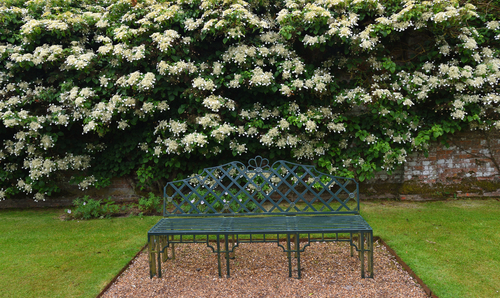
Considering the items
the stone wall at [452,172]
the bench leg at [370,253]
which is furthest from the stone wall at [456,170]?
the bench leg at [370,253]

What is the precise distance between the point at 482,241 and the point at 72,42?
6809 millimetres

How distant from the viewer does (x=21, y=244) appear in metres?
4.70

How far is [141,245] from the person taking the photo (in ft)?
14.7

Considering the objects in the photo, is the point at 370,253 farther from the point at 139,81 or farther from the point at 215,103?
the point at 139,81

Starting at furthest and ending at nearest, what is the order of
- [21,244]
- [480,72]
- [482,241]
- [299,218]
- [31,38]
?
[31,38]
[480,72]
[21,244]
[482,241]
[299,218]

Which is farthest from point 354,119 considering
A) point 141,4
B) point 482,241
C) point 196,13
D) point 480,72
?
point 141,4

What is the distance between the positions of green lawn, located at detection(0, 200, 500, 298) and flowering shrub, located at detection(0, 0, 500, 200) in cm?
96

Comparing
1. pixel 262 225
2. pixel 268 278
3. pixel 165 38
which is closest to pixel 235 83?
pixel 165 38

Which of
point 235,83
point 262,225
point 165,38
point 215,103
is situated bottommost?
point 262,225

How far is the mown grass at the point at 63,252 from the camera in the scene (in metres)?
3.38

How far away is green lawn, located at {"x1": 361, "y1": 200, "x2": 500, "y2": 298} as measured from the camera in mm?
3232

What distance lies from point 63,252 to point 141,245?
91 centimetres

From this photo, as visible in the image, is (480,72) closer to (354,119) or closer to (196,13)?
(354,119)

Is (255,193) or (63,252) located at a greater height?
(255,193)
